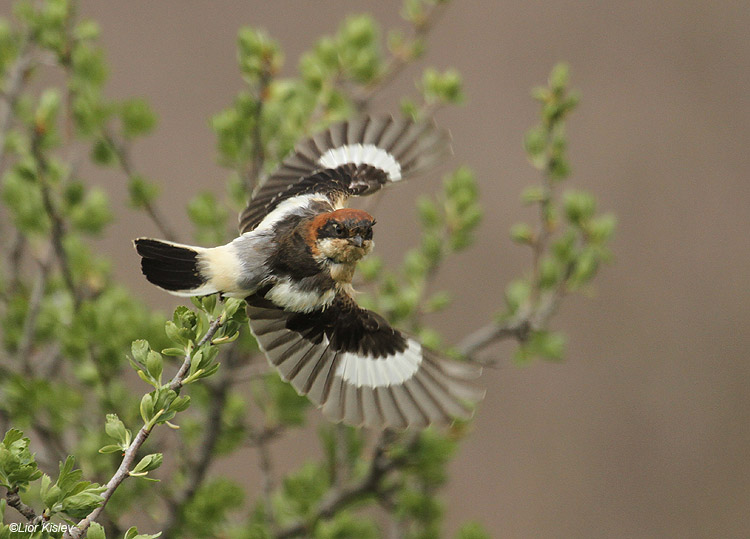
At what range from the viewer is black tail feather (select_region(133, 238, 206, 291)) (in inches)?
40.9

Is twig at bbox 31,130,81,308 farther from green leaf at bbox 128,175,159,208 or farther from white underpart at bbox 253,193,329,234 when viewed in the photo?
white underpart at bbox 253,193,329,234

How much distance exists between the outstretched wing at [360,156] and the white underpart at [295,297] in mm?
248

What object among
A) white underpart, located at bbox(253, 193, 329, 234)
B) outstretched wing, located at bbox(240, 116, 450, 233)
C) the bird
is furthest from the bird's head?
outstretched wing, located at bbox(240, 116, 450, 233)

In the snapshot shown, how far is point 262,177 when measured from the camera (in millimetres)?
1366

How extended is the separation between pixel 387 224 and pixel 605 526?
130 centimetres

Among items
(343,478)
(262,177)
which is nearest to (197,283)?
(262,177)

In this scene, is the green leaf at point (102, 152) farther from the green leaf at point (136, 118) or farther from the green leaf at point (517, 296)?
the green leaf at point (517, 296)

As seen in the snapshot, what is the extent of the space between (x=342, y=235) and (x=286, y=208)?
211 mm

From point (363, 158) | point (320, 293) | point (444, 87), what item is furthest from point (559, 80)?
point (320, 293)

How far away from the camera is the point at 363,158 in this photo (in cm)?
147

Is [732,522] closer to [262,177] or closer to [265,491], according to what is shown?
[265,491]

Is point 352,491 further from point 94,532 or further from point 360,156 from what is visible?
point 94,532

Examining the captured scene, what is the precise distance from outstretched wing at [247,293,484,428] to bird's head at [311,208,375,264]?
0.10 m

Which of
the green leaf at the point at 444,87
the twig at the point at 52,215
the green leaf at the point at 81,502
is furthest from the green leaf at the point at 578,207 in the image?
the green leaf at the point at 81,502
